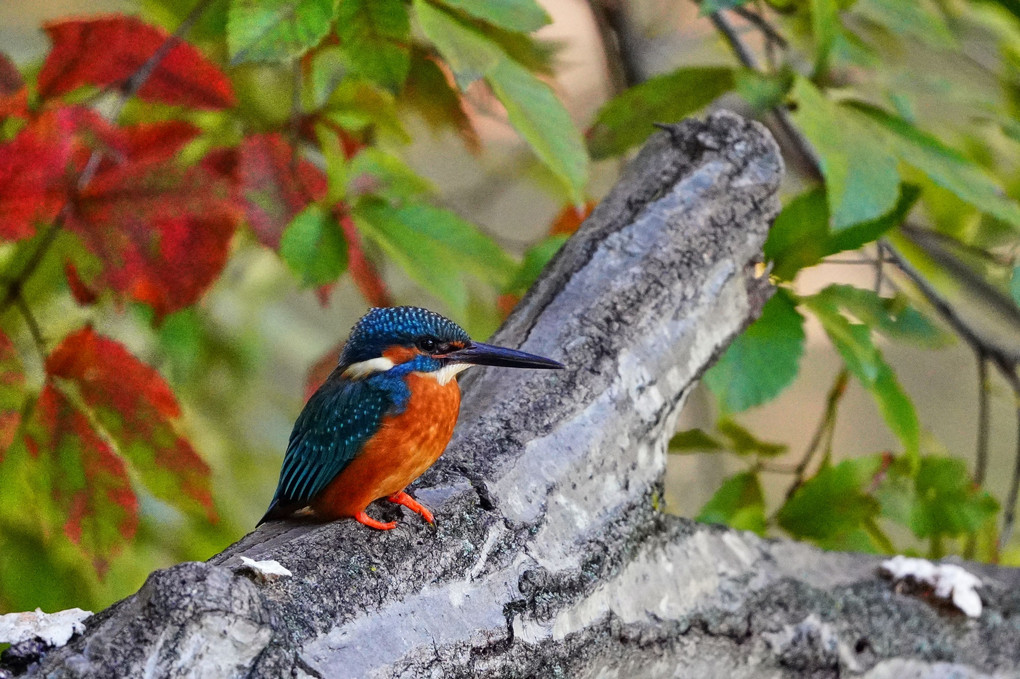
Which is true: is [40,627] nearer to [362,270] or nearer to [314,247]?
[314,247]

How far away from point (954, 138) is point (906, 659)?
3.22 feet

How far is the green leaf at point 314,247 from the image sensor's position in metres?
0.97

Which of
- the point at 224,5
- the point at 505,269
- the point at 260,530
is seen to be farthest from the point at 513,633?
the point at 224,5

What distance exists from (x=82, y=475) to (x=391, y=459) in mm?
353

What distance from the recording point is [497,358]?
2.79 feet

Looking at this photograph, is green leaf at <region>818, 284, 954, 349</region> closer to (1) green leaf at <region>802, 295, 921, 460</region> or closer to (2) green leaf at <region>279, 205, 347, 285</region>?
(1) green leaf at <region>802, 295, 921, 460</region>

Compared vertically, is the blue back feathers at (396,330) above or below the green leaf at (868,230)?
above

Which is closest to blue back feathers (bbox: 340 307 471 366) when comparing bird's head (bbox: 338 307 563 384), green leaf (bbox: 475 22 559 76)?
bird's head (bbox: 338 307 563 384)

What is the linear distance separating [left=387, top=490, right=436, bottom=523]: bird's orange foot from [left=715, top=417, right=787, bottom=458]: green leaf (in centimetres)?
61

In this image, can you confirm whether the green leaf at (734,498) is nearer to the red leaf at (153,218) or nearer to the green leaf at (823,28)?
the green leaf at (823,28)

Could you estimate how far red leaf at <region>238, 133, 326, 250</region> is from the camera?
1.04 meters

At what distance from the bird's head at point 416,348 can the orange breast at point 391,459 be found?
A: 0.18ft

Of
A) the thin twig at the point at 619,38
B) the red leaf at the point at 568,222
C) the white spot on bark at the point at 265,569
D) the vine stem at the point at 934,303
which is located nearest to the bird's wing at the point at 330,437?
the white spot on bark at the point at 265,569

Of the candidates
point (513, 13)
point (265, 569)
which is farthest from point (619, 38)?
point (265, 569)
